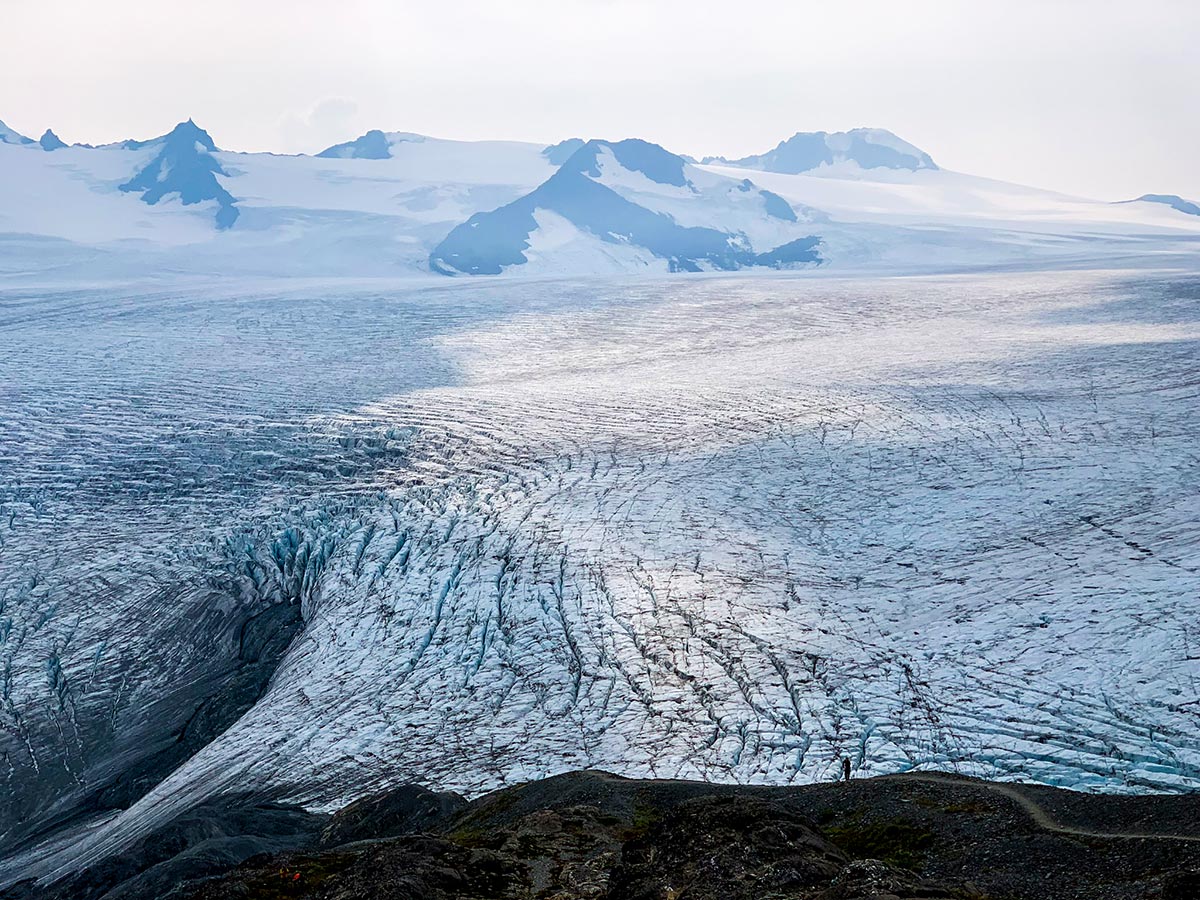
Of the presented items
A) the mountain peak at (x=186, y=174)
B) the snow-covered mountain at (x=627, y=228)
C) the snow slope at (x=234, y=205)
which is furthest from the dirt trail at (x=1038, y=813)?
the mountain peak at (x=186, y=174)

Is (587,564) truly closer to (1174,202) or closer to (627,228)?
(627,228)

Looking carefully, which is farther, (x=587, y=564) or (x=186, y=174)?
(x=186, y=174)

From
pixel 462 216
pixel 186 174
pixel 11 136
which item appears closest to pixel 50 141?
pixel 11 136

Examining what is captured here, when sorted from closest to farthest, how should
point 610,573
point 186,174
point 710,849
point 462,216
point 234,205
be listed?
point 710,849 → point 610,573 → point 462,216 → point 234,205 → point 186,174

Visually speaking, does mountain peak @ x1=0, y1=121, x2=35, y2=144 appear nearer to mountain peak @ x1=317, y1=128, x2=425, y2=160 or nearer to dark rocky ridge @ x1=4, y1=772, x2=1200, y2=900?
mountain peak @ x1=317, y1=128, x2=425, y2=160

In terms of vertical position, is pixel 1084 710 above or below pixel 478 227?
below

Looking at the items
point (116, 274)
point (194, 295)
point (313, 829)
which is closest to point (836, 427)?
point (313, 829)

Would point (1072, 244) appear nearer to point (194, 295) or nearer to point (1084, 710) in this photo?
point (194, 295)

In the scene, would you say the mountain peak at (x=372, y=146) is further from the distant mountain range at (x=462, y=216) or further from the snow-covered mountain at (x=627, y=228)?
the snow-covered mountain at (x=627, y=228)
